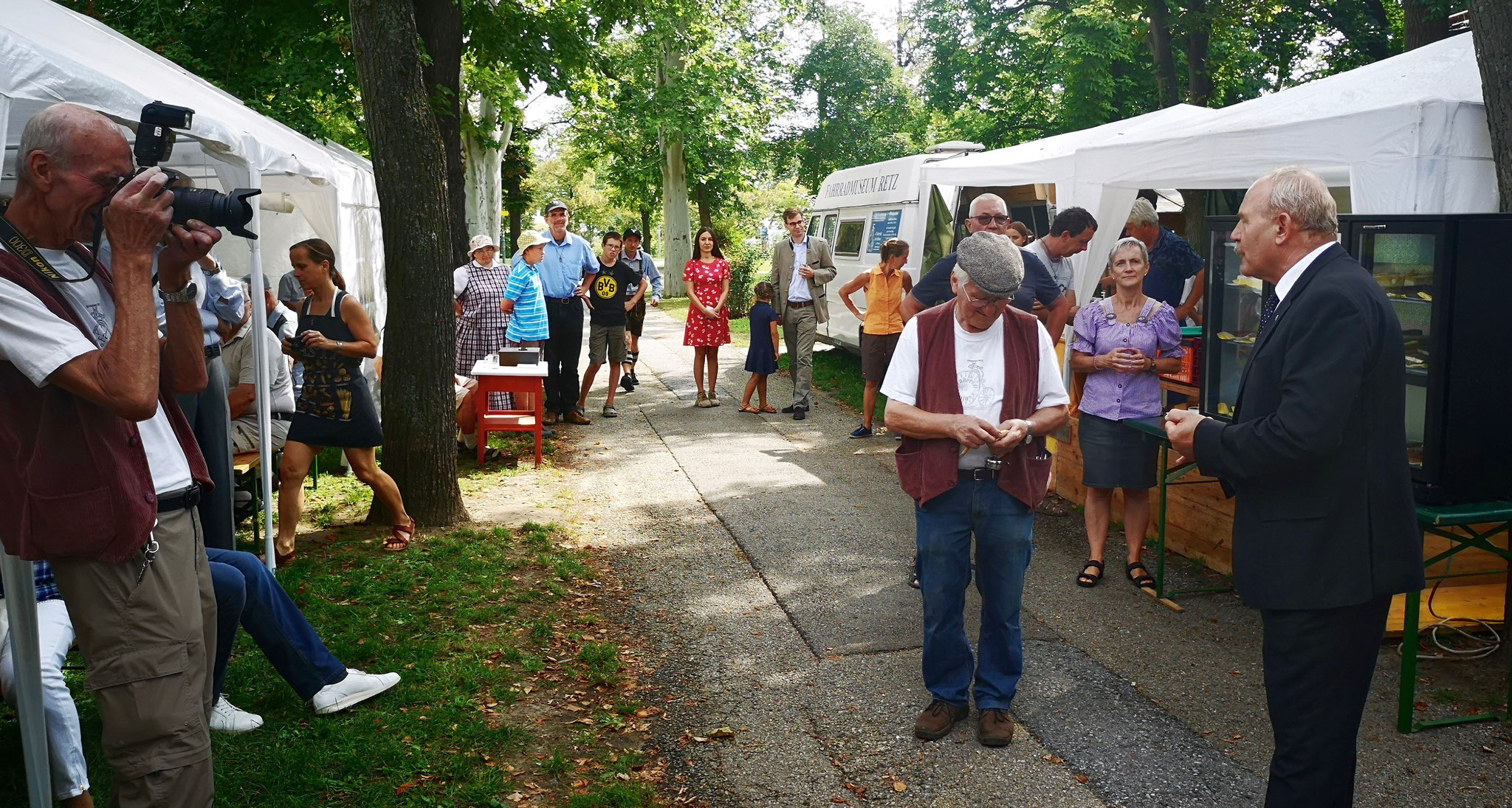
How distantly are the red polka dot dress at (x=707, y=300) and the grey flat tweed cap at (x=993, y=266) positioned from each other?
8.78 meters

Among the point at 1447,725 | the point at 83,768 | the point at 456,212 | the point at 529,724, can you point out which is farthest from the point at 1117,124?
the point at 83,768

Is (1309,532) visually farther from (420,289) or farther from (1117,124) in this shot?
(1117,124)

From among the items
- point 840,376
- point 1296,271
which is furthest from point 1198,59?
point 1296,271

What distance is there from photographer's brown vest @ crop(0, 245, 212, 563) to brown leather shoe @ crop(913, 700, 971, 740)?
297 cm

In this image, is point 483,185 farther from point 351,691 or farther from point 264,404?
point 351,691

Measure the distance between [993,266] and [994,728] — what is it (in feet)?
A: 5.84

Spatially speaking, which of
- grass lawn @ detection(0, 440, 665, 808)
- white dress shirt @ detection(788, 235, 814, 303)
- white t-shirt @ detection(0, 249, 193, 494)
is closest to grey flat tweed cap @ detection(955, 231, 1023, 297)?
grass lawn @ detection(0, 440, 665, 808)

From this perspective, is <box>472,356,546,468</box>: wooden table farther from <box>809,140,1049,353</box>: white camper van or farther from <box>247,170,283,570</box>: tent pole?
<box>809,140,1049,353</box>: white camper van

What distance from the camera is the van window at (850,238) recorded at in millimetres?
16234

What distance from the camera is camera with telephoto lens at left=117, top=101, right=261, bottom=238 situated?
9.09 ft

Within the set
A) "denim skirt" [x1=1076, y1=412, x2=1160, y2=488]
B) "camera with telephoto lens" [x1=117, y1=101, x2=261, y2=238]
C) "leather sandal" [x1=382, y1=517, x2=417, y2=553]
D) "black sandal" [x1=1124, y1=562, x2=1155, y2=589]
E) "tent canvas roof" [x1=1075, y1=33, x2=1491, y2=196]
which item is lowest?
"black sandal" [x1=1124, y1=562, x2=1155, y2=589]

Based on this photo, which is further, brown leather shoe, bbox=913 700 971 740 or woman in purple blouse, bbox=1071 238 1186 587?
woman in purple blouse, bbox=1071 238 1186 587

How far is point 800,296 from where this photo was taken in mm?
12781

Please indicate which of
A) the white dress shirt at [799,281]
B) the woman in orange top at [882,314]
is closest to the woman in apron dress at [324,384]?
the woman in orange top at [882,314]
